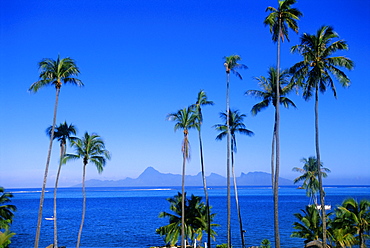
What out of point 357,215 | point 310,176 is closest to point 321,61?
point 357,215

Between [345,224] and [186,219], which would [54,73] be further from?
[345,224]

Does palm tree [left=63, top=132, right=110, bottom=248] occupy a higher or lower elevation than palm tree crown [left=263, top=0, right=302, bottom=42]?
lower

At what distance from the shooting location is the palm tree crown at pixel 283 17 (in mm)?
26672

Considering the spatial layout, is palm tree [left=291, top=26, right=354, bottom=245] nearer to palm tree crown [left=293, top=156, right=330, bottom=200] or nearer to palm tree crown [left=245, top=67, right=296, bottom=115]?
palm tree crown [left=245, top=67, right=296, bottom=115]

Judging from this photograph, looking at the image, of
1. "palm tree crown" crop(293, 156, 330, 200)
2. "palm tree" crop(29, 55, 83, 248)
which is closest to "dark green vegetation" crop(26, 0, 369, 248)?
"palm tree" crop(29, 55, 83, 248)

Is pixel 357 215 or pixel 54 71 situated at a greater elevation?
pixel 54 71

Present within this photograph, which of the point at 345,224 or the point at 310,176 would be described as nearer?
the point at 345,224

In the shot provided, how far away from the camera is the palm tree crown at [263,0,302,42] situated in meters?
26.7

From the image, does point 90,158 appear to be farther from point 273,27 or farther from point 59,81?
point 273,27

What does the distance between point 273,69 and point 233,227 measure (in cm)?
5448

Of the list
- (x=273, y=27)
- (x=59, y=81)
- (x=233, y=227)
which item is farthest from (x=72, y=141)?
(x=233, y=227)

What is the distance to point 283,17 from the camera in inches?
1062

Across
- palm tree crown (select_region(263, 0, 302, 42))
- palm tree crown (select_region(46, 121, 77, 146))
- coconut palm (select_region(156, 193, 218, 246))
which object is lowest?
coconut palm (select_region(156, 193, 218, 246))

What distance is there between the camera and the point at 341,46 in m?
27.2
